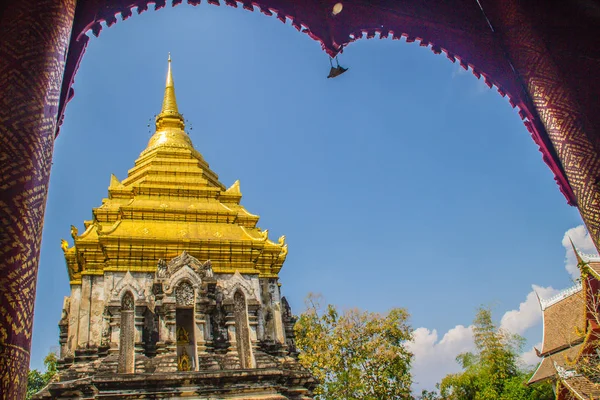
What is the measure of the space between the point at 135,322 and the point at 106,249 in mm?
2218

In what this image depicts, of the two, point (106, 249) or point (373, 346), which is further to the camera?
point (373, 346)

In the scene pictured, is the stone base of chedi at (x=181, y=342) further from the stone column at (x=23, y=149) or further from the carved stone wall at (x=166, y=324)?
the stone column at (x=23, y=149)

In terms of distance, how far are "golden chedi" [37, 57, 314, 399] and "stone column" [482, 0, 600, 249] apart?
10.3 m

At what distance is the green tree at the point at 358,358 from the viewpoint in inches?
918

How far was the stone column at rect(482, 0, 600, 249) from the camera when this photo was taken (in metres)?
3.43

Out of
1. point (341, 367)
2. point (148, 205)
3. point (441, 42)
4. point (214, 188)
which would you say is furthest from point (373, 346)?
point (441, 42)

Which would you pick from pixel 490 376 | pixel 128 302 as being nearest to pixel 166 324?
pixel 128 302

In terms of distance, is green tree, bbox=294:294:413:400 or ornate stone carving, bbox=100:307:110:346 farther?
green tree, bbox=294:294:413:400

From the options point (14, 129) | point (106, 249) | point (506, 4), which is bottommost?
point (14, 129)

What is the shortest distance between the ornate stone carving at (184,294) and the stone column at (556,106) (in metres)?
11.4

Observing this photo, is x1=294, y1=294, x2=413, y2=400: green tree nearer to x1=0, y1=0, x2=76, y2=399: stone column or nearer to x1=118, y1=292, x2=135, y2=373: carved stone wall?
x1=118, y1=292, x2=135, y2=373: carved stone wall

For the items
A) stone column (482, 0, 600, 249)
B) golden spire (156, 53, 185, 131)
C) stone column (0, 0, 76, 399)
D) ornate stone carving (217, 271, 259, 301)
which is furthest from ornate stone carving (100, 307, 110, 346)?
stone column (482, 0, 600, 249)

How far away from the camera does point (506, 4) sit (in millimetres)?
4016

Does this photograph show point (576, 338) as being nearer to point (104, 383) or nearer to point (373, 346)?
point (373, 346)
